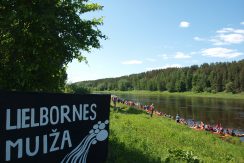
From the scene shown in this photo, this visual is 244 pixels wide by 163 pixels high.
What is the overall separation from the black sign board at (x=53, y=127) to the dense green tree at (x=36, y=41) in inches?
115

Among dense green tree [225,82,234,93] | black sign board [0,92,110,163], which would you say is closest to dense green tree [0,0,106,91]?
black sign board [0,92,110,163]

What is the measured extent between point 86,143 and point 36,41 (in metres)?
4.07

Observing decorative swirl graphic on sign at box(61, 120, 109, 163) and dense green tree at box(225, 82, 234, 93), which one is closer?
decorative swirl graphic on sign at box(61, 120, 109, 163)

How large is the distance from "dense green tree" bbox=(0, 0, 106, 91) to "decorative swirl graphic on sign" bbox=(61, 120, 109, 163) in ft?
9.71

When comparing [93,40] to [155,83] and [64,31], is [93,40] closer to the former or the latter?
[64,31]

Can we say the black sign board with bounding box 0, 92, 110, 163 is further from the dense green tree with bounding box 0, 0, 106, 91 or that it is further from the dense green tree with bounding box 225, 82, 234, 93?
the dense green tree with bounding box 225, 82, 234, 93

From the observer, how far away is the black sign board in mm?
5484

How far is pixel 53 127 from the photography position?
630cm

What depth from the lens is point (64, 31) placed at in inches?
416

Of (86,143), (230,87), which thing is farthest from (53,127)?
(230,87)

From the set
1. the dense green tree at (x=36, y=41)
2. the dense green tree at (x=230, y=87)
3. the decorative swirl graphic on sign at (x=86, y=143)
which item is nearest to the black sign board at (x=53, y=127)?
the decorative swirl graphic on sign at (x=86, y=143)

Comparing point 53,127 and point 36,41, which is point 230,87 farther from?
point 53,127

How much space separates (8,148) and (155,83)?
7621 inches

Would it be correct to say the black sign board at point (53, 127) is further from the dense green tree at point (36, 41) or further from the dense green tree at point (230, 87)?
the dense green tree at point (230, 87)
